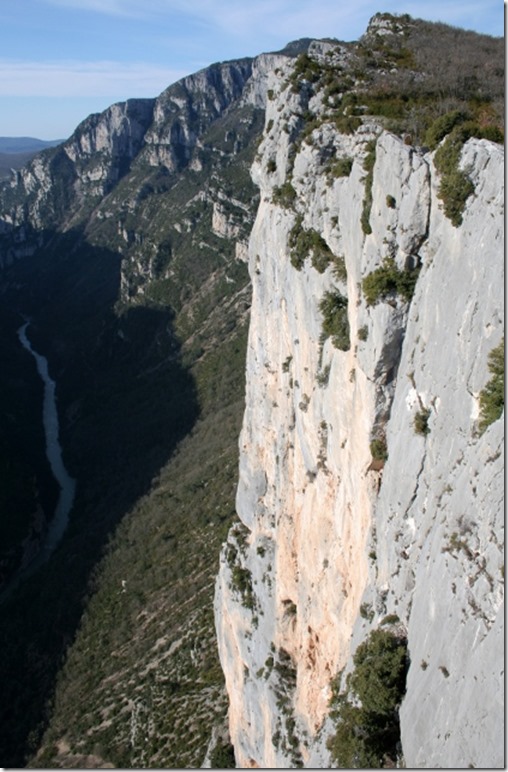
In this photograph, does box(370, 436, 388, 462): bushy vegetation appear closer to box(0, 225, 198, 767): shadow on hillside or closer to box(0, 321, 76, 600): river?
box(0, 225, 198, 767): shadow on hillside

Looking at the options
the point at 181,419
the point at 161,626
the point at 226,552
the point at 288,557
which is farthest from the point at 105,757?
the point at 181,419

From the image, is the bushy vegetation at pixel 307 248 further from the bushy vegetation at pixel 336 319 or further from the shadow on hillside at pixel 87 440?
the shadow on hillside at pixel 87 440

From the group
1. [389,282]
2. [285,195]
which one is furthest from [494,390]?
[285,195]

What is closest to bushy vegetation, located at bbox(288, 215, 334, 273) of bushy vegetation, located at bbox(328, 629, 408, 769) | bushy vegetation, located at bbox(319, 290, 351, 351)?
bushy vegetation, located at bbox(319, 290, 351, 351)

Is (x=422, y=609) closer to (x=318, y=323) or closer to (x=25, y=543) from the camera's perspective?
(x=318, y=323)

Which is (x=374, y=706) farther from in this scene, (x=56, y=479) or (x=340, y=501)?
(x=56, y=479)

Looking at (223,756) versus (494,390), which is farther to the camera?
(223,756)

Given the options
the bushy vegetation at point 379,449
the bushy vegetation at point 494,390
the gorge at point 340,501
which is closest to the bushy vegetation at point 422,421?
the gorge at point 340,501
